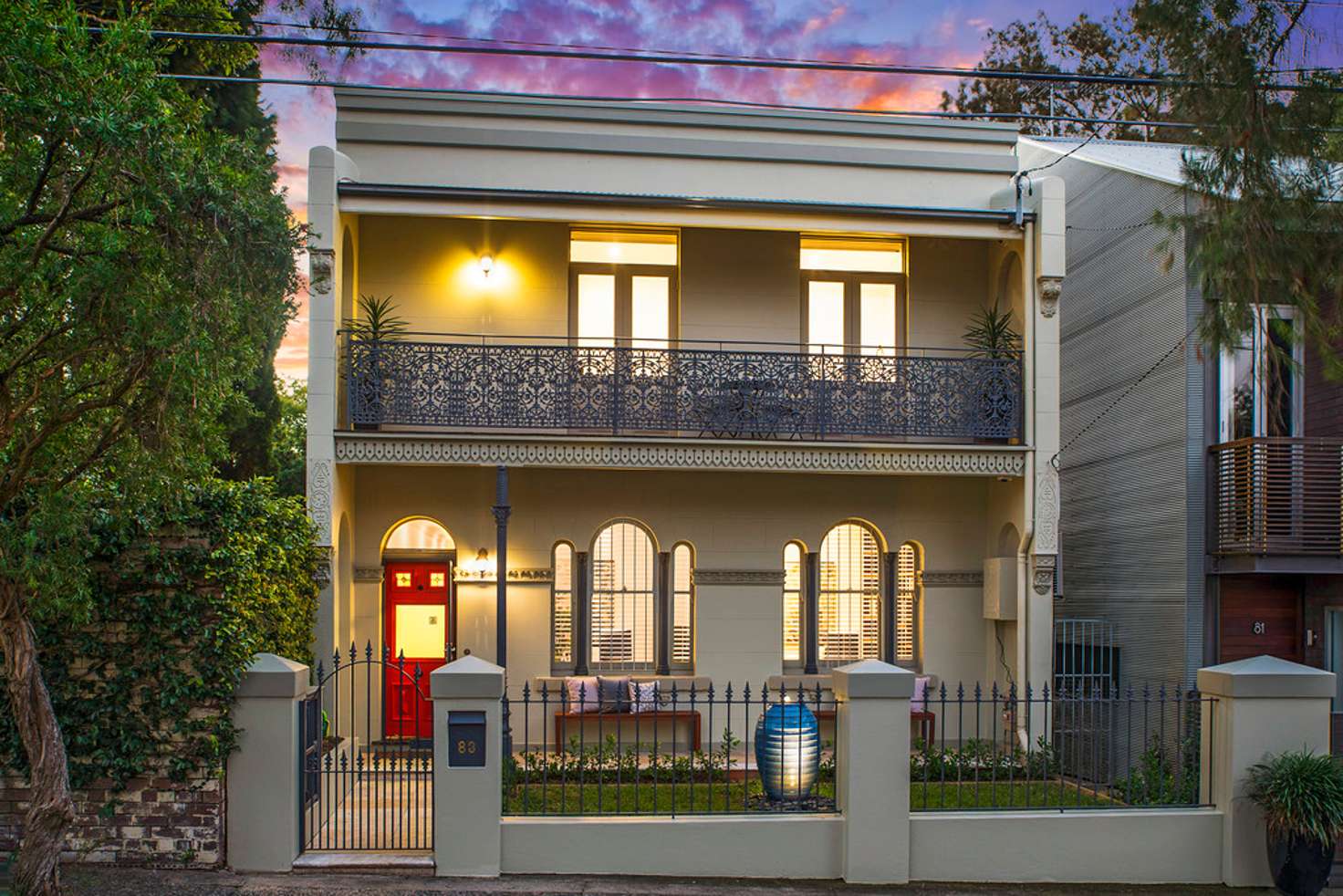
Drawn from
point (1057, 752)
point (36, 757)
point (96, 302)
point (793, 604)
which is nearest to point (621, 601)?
point (793, 604)

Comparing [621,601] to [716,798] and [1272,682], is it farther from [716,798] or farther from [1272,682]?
[1272,682]

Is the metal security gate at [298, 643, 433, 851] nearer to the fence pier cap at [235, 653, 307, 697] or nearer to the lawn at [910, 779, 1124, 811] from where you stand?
the fence pier cap at [235, 653, 307, 697]

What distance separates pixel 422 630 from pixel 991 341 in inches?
320

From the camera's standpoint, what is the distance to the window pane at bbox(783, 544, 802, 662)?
1656 cm

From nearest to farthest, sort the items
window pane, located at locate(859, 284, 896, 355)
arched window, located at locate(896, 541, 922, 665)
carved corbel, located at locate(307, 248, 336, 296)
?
1. carved corbel, located at locate(307, 248, 336, 296)
2. arched window, located at locate(896, 541, 922, 665)
3. window pane, located at locate(859, 284, 896, 355)

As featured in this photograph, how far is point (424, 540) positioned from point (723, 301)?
4952 millimetres

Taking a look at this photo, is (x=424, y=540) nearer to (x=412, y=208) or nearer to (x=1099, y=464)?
(x=412, y=208)

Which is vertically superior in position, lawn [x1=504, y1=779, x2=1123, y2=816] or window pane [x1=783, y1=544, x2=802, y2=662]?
window pane [x1=783, y1=544, x2=802, y2=662]

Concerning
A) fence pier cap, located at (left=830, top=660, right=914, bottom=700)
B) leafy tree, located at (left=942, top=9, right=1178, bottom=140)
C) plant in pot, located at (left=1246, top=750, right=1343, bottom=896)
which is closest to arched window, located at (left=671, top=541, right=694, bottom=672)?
fence pier cap, located at (left=830, top=660, right=914, bottom=700)

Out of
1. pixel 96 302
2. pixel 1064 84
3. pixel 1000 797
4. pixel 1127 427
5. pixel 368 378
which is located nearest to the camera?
pixel 96 302

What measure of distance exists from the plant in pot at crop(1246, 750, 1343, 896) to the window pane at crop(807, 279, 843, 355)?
812 cm

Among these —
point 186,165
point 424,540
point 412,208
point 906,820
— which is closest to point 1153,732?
point 906,820

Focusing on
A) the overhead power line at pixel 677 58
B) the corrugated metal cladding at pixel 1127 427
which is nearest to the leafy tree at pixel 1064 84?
the corrugated metal cladding at pixel 1127 427

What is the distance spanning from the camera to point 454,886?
9656 millimetres
